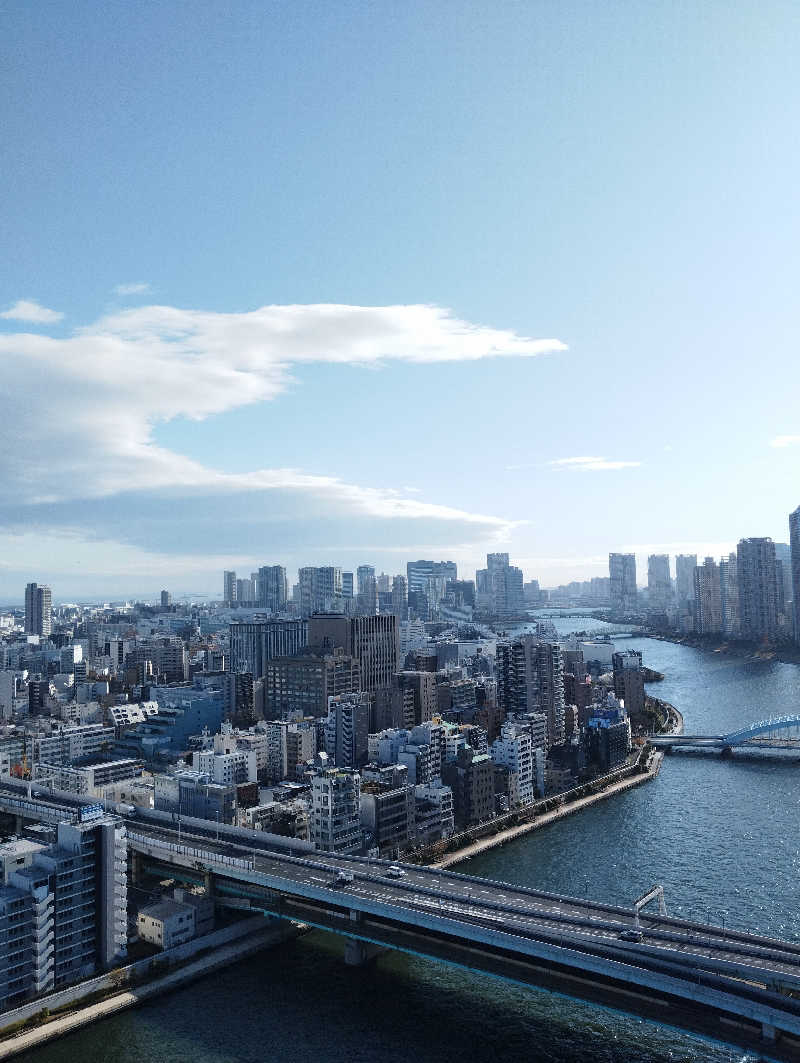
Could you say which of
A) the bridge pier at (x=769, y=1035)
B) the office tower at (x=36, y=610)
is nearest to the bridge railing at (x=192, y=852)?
the bridge pier at (x=769, y=1035)

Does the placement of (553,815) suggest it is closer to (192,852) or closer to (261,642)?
(192,852)

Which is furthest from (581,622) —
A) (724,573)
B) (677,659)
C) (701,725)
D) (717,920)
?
(717,920)

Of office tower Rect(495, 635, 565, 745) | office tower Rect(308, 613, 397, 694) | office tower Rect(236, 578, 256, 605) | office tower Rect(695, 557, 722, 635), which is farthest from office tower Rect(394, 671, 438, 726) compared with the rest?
office tower Rect(236, 578, 256, 605)

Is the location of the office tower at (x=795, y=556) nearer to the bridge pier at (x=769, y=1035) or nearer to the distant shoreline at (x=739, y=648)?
the distant shoreline at (x=739, y=648)

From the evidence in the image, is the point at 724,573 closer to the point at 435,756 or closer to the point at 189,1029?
the point at 435,756

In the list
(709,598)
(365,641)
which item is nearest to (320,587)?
(709,598)

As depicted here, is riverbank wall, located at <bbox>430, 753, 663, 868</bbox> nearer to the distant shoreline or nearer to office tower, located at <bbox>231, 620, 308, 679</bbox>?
office tower, located at <bbox>231, 620, 308, 679</bbox>
